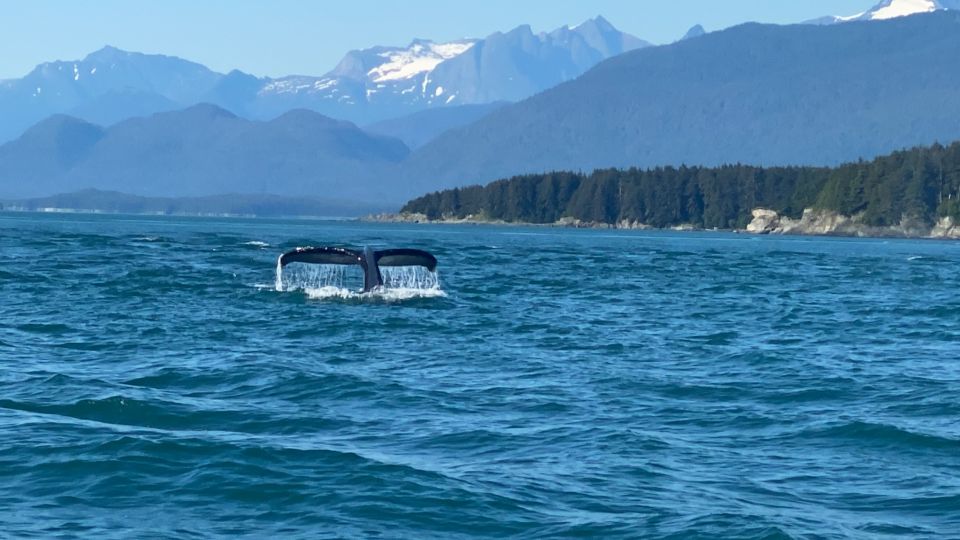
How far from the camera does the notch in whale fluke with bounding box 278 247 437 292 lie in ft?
153

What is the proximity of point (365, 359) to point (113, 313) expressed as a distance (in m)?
11.4

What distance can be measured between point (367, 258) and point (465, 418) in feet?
77.5

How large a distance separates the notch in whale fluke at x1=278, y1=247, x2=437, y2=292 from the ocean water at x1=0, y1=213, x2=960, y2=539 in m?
0.96

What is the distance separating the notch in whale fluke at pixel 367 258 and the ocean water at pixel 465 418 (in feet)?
3.14

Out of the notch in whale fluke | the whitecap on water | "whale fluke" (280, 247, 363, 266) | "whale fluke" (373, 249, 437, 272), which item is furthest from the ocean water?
"whale fluke" (280, 247, 363, 266)

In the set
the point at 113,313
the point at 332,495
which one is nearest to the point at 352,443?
the point at 332,495

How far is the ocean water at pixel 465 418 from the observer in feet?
63.9

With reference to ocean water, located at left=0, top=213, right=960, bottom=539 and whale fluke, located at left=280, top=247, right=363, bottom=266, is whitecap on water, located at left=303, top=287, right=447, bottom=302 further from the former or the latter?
whale fluke, located at left=280, top=247, right=363, bottom=266

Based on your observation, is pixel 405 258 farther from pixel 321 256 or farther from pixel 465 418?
pixel 465 418

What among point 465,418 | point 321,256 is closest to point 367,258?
point 321,256

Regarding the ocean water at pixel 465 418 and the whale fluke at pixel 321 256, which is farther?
the whale fluke at pixel 321 256

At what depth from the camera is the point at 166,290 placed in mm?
51406

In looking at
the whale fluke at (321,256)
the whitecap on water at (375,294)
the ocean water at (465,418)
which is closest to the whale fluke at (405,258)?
the whale fluke at (321,256)

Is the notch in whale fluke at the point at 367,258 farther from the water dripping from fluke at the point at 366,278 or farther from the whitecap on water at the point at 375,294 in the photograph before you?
the whitecap on water at the point at 375,294
